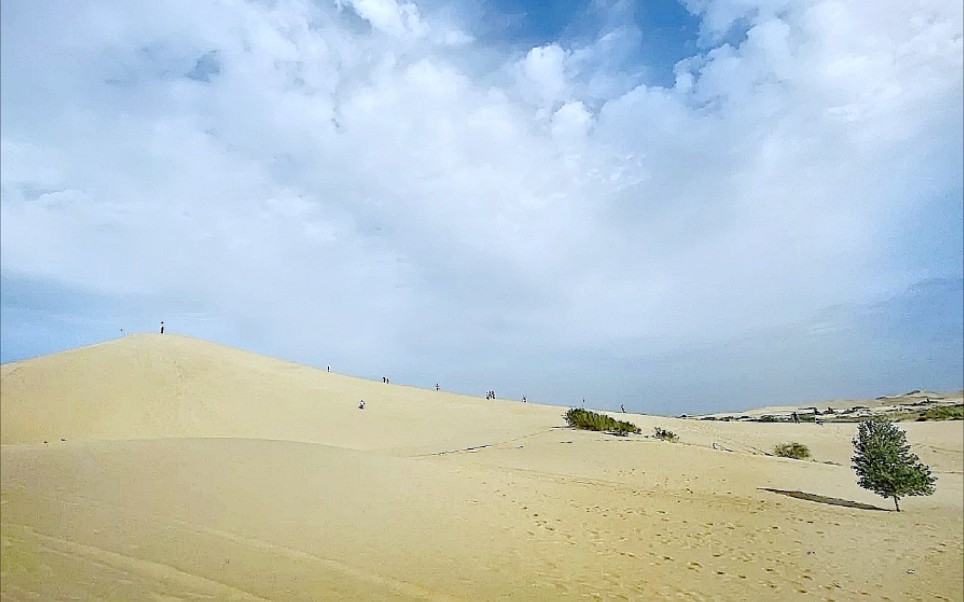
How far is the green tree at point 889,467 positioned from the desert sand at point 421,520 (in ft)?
2.49

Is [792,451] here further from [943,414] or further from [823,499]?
[943,414]

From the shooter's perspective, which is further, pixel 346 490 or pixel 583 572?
pixel 346 490

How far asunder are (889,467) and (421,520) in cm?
1395

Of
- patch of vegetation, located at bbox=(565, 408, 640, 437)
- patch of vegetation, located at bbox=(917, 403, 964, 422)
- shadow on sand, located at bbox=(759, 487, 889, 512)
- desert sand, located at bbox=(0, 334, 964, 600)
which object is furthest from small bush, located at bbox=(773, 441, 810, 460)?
patch of vegetation, located at bbox=(917, 403, 964, 422)

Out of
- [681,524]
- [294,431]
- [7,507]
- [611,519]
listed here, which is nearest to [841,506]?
[681,524]

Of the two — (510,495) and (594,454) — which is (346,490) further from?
(594,454)

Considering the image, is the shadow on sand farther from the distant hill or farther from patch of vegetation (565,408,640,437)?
the distant hill

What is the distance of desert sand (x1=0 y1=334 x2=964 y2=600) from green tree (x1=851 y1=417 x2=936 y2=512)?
2.49 ft

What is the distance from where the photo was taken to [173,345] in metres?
32.3

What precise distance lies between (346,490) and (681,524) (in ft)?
23.6

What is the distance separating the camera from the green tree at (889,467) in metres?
15.5

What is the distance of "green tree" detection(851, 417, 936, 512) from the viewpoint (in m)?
15.5

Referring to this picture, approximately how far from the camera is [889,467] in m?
15.9

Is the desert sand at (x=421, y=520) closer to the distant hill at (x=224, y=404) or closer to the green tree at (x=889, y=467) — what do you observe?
the distant hill at (x=224, y=404)
